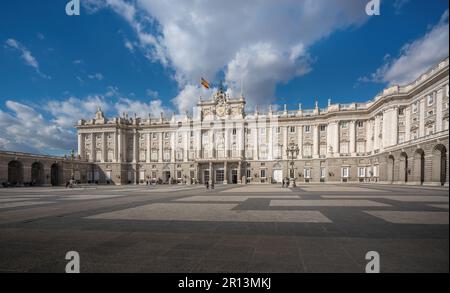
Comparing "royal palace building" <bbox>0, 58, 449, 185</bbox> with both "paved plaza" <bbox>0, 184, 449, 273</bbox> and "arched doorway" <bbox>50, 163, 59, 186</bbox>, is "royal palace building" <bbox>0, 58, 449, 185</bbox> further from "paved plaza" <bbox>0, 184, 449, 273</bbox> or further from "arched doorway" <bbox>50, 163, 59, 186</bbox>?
"paved plaza" <bbox>0, 184, 449, 273</bbox>

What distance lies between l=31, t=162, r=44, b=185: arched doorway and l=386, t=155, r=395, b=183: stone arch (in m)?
70.9

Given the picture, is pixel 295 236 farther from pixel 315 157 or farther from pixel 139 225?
pixel 315 157

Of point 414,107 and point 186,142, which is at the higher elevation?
point 414,107

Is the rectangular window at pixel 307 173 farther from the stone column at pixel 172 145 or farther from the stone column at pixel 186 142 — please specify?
the stone column at pixel 172 145

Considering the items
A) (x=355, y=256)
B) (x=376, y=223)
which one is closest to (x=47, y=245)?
(x=355, y=256)

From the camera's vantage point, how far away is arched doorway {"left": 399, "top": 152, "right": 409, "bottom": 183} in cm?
3984

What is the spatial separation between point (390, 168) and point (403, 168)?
3170 millimetres

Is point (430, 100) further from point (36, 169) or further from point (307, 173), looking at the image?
point (36, 169)

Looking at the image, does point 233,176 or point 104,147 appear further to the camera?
point 104,147


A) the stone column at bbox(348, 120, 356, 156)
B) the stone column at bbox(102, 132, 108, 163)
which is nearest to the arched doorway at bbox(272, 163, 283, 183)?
the stone column at bbox(348, 120, 356, 156)

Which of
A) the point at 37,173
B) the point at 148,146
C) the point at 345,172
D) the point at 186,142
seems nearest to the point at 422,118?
the point at 345,172

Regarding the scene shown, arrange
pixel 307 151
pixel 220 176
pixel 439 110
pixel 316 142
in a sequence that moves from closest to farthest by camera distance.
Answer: pixel 439 110 < pixel 316 142 < pixel 307 151 < pixel 220 176

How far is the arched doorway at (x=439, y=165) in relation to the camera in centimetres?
3131

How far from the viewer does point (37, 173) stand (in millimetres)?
51781
